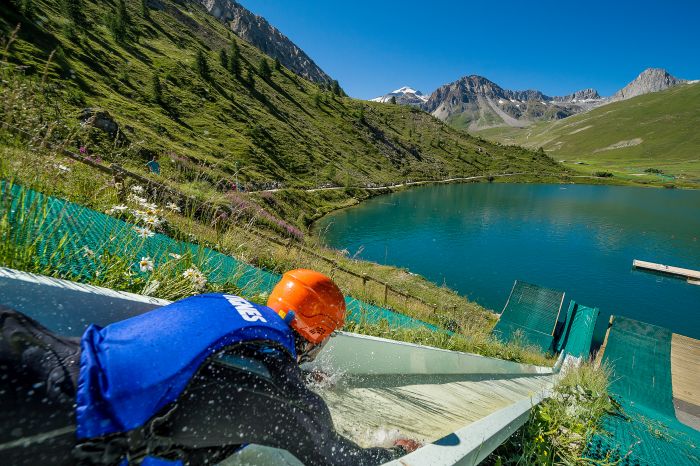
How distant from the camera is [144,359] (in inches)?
52.0

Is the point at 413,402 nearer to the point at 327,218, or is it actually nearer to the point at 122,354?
the point at 122,354

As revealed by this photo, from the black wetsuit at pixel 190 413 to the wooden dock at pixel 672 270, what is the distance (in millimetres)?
51497

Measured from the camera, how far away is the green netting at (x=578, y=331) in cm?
1884

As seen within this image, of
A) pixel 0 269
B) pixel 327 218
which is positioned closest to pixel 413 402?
pixel 0 269

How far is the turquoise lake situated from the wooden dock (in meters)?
1.01

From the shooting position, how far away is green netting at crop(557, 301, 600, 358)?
61.8 ft

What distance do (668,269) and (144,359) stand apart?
5387 cm

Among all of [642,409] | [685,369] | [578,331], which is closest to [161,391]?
[642,409]

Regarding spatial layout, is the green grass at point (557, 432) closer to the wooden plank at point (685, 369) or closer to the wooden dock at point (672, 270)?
the wooden plank at point (685, 369)

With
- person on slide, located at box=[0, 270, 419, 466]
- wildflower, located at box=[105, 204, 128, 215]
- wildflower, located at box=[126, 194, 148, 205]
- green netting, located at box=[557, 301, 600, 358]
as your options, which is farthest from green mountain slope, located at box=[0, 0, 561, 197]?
green netting, located at box=[557, 301, 600, 358]

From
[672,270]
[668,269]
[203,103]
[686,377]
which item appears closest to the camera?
[686,377]

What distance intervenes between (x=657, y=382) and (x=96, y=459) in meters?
21.5

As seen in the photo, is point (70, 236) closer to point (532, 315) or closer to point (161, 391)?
point (161, 391)

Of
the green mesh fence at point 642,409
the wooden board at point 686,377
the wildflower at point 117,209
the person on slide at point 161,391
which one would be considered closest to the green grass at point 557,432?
the green mesh fence at point 642,409
